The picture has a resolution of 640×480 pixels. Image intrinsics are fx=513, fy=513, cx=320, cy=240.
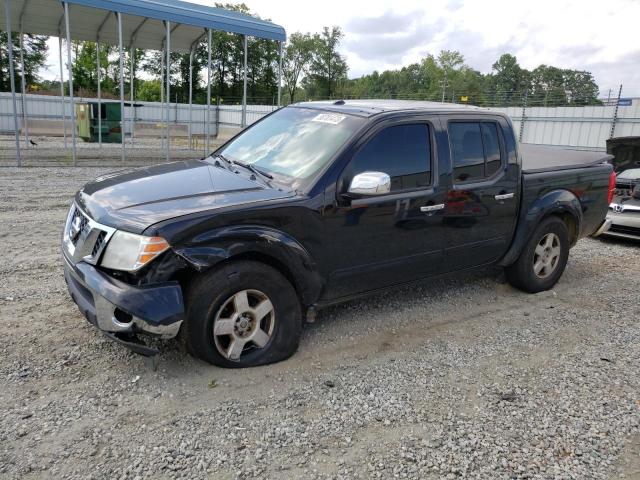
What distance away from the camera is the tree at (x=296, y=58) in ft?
239

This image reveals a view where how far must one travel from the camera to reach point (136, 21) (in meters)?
15.3

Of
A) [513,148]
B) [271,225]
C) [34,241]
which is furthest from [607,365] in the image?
[34,241]

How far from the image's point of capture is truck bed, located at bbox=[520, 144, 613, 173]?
210 inches

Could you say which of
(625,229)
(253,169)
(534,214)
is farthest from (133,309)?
(625,229)

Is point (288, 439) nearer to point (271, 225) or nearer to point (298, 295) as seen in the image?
point (298, 295)

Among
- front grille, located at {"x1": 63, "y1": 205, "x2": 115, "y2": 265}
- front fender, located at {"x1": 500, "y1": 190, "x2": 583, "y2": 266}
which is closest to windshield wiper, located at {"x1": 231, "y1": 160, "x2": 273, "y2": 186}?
front grille, located at {"x1": 63, "y1": 205, "x2": 115, "y2": 265}

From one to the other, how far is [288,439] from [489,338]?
2164 mm

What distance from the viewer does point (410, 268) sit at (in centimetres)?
427

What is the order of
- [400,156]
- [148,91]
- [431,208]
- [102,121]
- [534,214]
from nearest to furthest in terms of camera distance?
[400,156] → [431,208] → [534,214] → [102,121] → [148,91]

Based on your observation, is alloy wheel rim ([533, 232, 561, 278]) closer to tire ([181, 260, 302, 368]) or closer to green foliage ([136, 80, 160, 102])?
tire ([181, 260, 302, 368])

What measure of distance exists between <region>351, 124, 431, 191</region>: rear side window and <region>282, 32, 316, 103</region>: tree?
70.8 meters

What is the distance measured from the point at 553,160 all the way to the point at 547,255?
1114 millimetres

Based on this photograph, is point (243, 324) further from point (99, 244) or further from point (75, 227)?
point (75, 227)

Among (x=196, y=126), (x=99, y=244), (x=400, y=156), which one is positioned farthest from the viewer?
(x=196, y=126)
